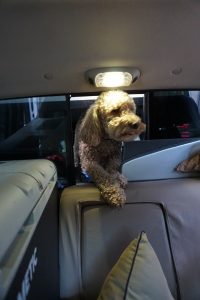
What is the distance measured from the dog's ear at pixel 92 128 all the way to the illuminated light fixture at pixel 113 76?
170 mm

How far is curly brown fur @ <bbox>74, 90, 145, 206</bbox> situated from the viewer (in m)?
1.29

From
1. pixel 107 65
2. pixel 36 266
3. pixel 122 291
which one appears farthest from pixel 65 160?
pixel 36 266

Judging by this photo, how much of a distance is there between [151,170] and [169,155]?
141mm

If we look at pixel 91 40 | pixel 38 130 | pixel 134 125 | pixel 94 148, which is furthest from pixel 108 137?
pixel 38 130

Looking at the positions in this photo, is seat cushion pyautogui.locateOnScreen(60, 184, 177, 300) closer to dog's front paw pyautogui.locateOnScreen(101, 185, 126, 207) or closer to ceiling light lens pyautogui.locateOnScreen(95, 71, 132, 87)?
dog's front paw pyautogui.locateOnScreen(101, 185, 126, 207)

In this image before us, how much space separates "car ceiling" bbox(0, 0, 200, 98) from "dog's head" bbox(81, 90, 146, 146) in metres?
0.18

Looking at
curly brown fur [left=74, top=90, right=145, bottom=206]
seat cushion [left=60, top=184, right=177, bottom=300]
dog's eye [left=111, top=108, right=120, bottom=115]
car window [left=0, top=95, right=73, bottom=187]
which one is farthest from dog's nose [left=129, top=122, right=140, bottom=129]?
car window [left=0, top=95, right=73, bottom=187]

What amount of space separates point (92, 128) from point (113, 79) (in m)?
0.30

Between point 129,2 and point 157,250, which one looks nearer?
point 129,2

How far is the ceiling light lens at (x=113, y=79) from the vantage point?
57.2 inches

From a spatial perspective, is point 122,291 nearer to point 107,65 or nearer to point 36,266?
point 36,266

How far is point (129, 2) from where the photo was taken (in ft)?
3.41

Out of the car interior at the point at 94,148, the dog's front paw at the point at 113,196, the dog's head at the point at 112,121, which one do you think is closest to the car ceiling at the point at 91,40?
the car interior at the point at 94,148

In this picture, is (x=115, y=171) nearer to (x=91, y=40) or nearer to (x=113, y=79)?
(x=113, y=79)
